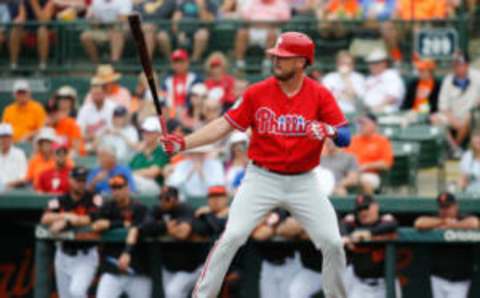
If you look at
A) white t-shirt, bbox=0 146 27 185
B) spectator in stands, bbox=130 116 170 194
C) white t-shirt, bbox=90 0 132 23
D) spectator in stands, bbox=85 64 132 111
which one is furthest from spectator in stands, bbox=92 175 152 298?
white t-shirt, bbox=90 0 132 23

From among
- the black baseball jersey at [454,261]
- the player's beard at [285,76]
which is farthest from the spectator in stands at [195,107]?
the player's beard at [285,76]

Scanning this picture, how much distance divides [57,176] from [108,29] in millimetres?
3689

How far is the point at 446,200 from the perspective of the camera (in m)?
11.9

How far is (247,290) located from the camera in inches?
515

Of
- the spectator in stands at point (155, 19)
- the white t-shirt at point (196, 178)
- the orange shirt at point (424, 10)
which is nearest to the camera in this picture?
the white t-shirt at point (196, 178)

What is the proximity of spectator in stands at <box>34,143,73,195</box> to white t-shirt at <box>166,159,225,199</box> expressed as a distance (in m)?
1.11

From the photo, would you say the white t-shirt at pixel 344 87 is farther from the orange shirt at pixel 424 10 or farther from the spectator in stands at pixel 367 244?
the spectator in stands at pixel 367 244

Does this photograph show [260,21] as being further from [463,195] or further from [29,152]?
[463,195]

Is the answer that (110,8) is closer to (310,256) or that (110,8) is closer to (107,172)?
(107,172)

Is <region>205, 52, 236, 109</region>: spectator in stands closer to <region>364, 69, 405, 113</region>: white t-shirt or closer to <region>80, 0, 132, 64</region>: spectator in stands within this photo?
<region>364, 69, 405, 113</region>: white t-shirt

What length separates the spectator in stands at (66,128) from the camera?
1477cm

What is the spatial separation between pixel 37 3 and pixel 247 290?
6116 mm

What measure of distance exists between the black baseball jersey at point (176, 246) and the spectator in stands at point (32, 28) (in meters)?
5.22

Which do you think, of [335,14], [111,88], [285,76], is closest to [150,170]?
[111,88]
